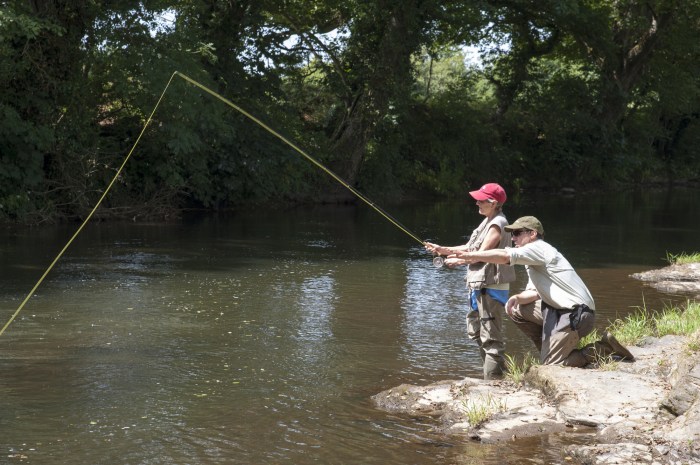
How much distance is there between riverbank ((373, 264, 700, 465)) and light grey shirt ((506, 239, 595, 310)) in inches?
19.6

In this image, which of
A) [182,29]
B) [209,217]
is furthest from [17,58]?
[209,217]

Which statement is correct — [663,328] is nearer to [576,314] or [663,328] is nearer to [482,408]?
[576,314]

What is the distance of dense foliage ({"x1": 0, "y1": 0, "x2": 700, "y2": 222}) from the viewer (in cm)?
1933

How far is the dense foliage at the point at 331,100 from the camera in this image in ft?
63.4

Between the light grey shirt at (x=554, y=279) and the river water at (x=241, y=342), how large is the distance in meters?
1.16

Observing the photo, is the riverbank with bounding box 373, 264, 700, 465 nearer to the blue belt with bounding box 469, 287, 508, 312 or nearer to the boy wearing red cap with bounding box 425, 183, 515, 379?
the boy wearing red cap with bounding box 425, 183, 515, 379

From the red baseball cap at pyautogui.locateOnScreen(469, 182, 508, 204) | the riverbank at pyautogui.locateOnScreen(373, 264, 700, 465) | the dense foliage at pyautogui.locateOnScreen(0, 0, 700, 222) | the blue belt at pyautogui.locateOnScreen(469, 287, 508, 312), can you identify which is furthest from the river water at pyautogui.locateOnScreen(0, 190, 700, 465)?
the dense foliage at pyautogui.locateOnScreen(0, 0, 700, 222)

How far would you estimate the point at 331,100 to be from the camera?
1150 inches

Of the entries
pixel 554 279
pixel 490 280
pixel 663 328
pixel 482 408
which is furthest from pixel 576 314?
pixel 663 328

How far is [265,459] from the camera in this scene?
577cm

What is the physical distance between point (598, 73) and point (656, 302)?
91.2 feet

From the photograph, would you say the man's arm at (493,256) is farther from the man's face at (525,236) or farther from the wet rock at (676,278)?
the wet rock at (676,278)

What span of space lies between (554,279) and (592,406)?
100cm

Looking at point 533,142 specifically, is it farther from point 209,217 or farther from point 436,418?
point 436,418
